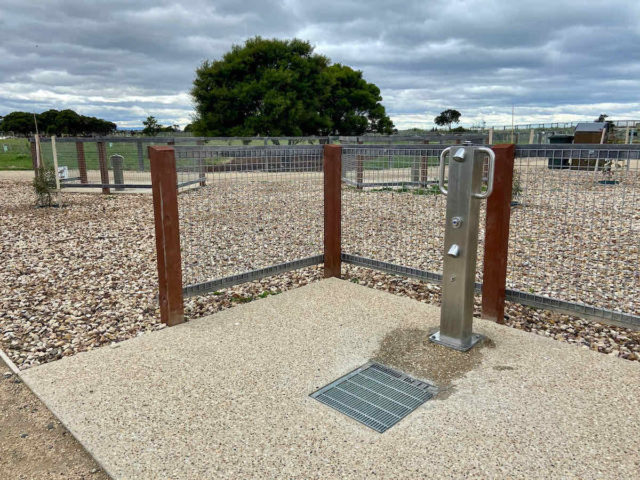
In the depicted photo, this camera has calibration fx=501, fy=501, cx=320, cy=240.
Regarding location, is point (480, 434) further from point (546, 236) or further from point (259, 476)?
point (546, 236)

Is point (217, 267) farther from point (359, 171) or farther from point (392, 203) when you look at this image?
point (359, 171)

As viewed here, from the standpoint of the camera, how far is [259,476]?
2.31 metres

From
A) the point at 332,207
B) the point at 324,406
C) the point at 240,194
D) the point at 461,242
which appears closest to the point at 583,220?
the point at 461,242

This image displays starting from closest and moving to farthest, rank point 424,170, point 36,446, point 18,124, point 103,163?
point 36,446, point 424,170, point 103,163, point 18,124

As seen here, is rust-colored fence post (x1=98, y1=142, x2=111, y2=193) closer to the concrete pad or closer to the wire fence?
the wire fence

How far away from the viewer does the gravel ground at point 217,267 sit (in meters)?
4.12

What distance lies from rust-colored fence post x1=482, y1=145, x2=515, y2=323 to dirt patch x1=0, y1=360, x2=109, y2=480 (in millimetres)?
3068

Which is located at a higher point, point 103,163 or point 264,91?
point 264,91

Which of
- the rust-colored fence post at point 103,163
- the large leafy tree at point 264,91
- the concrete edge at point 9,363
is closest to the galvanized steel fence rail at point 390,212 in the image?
the concrete edge at point 9,363

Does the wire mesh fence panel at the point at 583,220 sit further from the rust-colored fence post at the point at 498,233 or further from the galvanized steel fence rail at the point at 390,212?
the rust-colored fence post at the point at 498,233

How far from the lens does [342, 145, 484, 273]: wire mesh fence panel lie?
5184mm

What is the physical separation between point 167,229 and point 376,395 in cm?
207

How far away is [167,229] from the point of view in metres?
3.95

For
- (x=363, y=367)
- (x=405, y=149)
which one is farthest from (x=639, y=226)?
(x=363, y=367)
